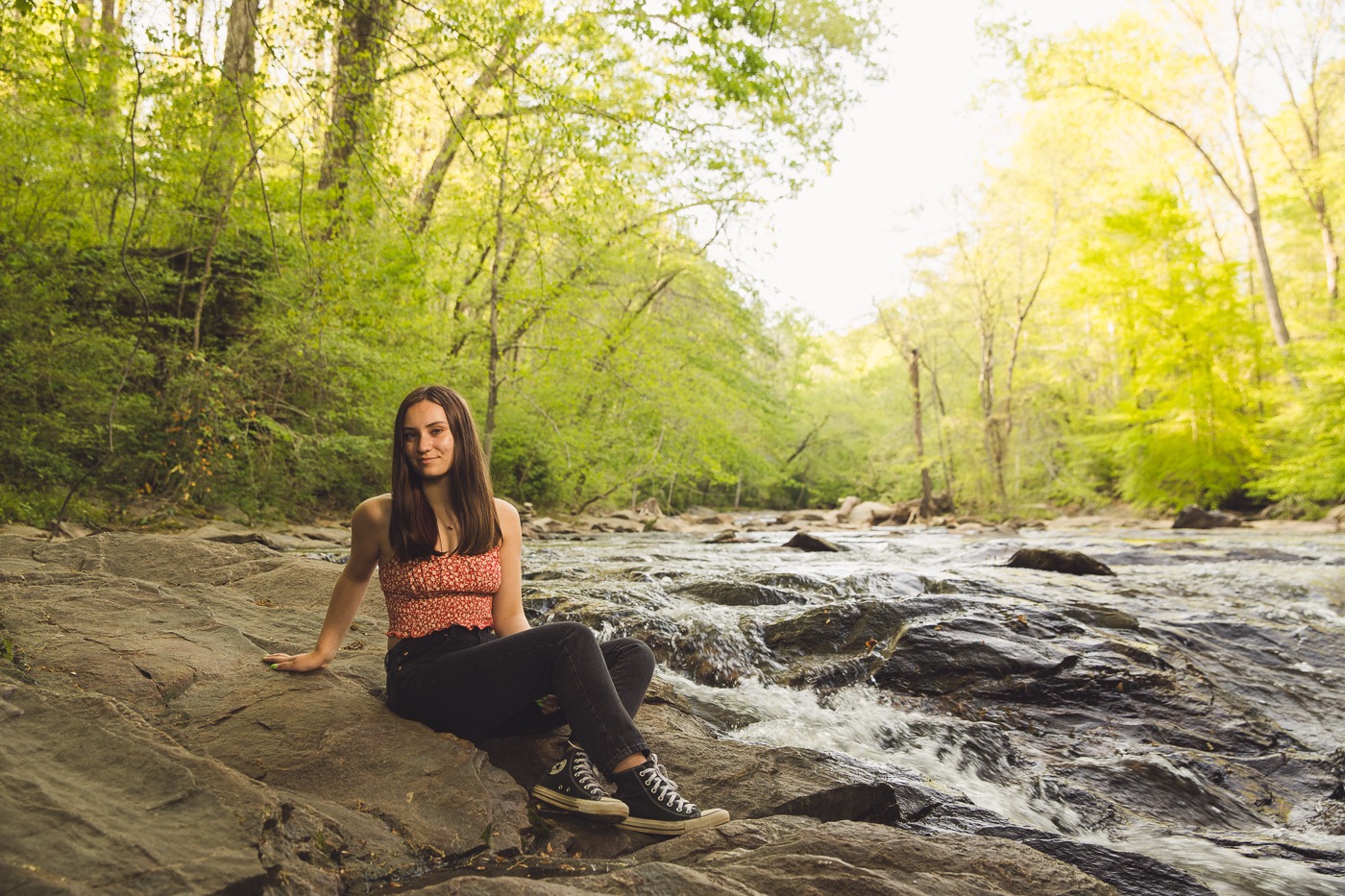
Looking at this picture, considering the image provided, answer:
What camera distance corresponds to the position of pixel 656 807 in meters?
2.47

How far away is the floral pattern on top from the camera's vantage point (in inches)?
114

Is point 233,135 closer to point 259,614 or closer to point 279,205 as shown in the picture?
point 279,205

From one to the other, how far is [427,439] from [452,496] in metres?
0.23

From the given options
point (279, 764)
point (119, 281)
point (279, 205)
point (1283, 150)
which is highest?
point (1283, 150)

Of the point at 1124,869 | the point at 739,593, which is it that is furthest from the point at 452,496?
the point at 739,593

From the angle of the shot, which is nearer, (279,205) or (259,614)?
(259,614)

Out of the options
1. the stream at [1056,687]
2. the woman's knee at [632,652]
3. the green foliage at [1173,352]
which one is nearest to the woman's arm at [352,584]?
the woman's knee at [632,652]

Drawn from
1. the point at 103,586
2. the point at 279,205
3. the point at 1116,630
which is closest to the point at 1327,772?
the point at 1116,630

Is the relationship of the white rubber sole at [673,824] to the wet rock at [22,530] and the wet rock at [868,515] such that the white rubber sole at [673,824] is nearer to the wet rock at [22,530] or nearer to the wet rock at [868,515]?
the wet rock at [22,530]

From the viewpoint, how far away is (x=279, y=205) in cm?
898

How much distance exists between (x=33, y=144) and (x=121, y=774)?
818 cm

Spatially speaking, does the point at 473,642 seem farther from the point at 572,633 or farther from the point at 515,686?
the point at 572,633

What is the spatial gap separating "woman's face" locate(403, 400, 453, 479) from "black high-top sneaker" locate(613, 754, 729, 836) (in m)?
1.23

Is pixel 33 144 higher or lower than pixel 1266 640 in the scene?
higher
